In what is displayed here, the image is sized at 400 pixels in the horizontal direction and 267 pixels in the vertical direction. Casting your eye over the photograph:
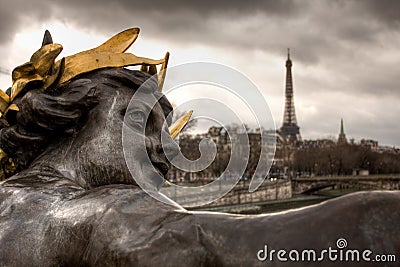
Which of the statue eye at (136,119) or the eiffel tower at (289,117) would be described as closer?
the statue eye at (136,119)

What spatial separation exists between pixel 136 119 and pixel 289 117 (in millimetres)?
107761

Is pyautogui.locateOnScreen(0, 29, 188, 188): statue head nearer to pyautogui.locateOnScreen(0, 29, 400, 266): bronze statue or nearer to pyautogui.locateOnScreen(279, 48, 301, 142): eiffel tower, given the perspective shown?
pyautogui.locateOnScreen(0, 29, 400, 266): bronze statue

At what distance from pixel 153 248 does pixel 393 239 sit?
48cm

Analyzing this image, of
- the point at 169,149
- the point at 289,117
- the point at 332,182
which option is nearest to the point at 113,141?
the point at 169,149

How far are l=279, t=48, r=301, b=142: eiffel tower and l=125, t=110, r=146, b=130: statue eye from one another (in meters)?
100

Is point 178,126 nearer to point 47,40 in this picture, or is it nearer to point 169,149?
point 169,149

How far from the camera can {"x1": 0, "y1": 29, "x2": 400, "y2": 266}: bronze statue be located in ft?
3.30

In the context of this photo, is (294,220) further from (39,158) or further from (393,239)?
(39,158)

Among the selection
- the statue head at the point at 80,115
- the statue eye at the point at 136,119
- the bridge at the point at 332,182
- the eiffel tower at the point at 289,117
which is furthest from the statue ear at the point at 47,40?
the eiffel tower at the point at 289,117

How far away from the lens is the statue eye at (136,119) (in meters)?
2.00

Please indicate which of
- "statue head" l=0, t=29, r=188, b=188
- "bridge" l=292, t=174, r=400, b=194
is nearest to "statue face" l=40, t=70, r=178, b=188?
"statue head" l=0, t=29, r=188, b=188

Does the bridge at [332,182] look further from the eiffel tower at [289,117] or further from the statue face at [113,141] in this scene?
the statue face at [113,141]

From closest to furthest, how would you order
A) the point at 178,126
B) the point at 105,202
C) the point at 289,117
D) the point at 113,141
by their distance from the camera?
1. the point at 105,202
2. the point at 113,141
3. the point at 178,126
4. the point at 289,117

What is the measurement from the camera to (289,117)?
10819 cm
